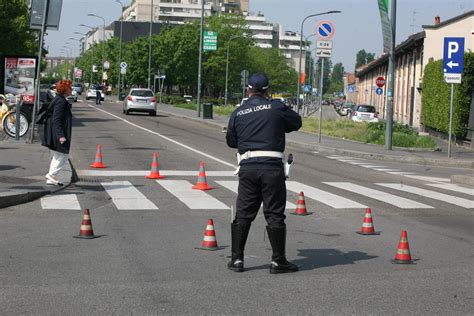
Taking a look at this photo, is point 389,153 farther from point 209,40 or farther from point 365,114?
point 209,40

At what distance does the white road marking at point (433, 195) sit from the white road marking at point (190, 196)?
161 inches

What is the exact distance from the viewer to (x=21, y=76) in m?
26.6

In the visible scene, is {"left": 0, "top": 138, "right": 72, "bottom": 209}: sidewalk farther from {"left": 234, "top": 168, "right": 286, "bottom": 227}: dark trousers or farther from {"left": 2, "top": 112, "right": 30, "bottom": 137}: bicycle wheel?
{"left": 234, "top": 168, "right": 286, "bottom": 227}: dark trousers

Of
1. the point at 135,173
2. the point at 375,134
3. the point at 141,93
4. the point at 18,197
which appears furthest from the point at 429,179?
the point at 141,93

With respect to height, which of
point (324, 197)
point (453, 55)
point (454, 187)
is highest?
point (453, 55)

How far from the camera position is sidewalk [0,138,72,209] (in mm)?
12594

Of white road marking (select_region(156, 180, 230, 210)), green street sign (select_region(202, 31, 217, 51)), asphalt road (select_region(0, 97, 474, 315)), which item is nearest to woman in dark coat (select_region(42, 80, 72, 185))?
asphalt road (select_region(0, 97, 474, 315))

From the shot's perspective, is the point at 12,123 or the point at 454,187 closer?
the point at 454,187

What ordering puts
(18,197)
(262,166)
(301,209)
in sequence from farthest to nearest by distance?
(18,197) < (301,209) < (262,166)

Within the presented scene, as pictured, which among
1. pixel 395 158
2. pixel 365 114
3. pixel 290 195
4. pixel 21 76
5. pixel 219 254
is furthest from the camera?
pixel 365 114

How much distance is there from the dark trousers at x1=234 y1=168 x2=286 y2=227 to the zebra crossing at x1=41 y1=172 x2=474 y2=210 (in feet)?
15.2

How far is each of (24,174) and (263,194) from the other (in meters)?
9.02

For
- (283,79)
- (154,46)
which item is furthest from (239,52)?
(283,79)

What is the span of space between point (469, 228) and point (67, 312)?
6640 mm
